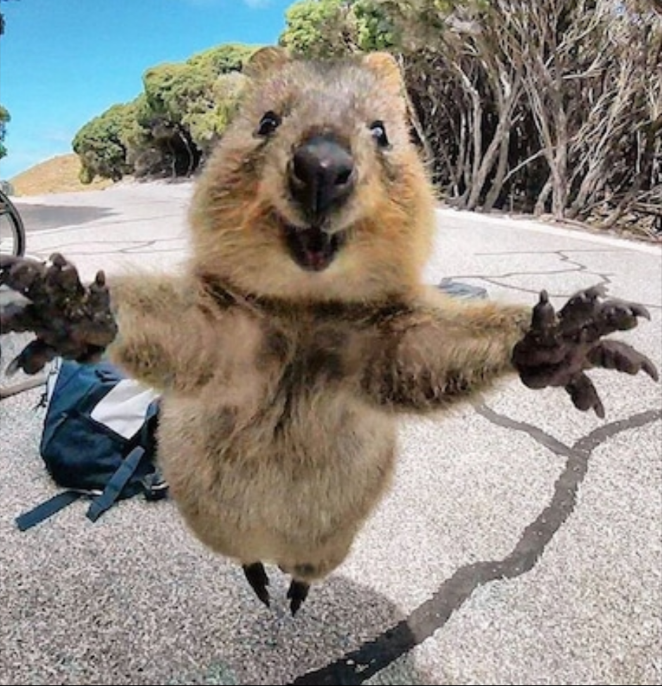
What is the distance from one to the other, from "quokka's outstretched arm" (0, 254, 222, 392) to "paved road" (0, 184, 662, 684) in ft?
0.20

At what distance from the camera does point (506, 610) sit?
77 cm

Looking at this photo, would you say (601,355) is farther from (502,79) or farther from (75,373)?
(502,79)

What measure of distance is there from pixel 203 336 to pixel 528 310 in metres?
0.24

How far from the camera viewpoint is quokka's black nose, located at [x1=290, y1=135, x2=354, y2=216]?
409 millimetres

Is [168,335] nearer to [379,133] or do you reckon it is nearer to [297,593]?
[379,133]

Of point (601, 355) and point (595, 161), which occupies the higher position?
point (601, 355)

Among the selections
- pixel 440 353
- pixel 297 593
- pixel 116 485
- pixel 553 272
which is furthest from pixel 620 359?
pixel 553 272

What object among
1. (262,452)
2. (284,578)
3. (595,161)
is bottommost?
(595,161)

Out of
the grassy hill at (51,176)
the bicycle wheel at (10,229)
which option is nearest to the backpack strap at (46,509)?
the bicycle wheel at (10,229)

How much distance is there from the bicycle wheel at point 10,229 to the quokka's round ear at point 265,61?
0.65 meters

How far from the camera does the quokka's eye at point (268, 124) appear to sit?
543mm

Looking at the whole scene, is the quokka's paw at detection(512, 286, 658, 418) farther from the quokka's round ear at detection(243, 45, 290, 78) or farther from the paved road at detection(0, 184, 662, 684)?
the quokka's round ear at detection(243, 45, 290, 78)

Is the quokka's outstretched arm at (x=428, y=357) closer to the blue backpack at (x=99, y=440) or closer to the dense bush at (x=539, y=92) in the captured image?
the blue backpack at (x=99, y=440)

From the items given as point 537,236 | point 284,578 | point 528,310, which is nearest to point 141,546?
point 284,578
